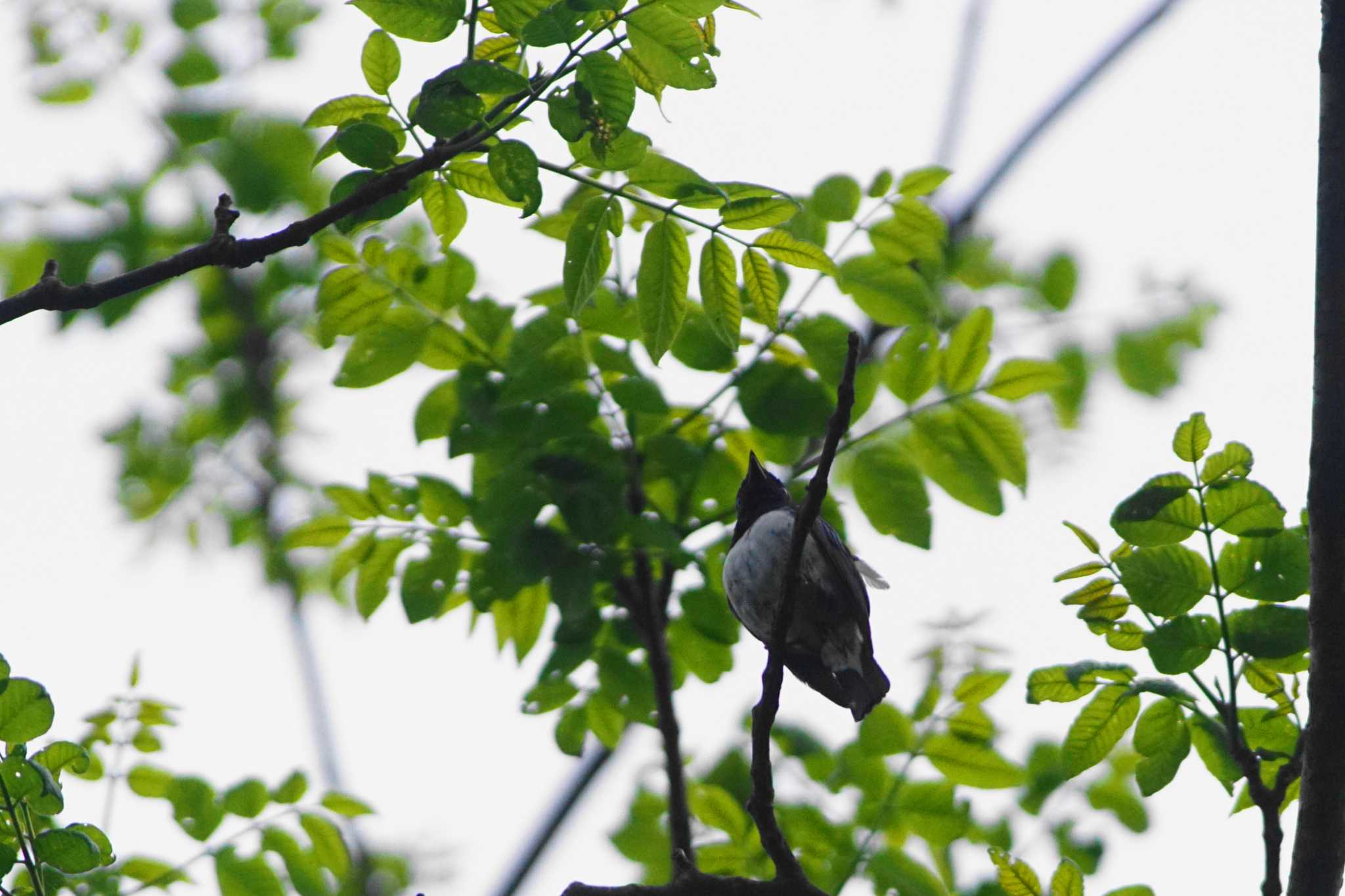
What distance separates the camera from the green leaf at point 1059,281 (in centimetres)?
582

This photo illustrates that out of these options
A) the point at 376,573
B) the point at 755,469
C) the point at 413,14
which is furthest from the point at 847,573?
the point at 413,14

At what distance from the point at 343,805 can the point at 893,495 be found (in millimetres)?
2169

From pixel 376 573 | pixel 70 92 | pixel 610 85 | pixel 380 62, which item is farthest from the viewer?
pixel 70 92

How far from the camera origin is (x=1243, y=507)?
3.14 meters

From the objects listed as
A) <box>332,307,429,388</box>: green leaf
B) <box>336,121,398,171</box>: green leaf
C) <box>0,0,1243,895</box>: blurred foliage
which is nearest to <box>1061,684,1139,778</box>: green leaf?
<box>0,0,1243,895</box>: blurred foliage

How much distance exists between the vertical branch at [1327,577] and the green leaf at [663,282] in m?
1.54

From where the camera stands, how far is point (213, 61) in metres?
5.61

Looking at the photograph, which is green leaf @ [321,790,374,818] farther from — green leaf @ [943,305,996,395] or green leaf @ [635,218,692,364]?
green leaf @ [943,305,996,395]

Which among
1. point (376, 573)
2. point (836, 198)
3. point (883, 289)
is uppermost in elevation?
point (836, 198)

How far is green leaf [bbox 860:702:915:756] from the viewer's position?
4637mm

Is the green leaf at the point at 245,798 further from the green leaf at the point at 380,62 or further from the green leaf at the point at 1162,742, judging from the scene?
the green leaf at the point at 1162,742

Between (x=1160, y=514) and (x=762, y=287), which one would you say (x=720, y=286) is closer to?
(x=762, y=287)

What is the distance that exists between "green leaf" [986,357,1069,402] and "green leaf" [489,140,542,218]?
216 centimetres

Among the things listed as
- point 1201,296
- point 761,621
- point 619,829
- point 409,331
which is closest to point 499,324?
point 409,331
